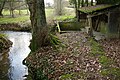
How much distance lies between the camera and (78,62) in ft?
46.6

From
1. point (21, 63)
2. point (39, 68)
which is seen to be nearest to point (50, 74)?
point (39, 68)

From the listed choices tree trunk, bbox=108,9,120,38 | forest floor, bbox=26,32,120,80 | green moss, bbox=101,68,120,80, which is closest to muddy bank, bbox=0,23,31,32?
tree trunk, bbox=108,9,120,38

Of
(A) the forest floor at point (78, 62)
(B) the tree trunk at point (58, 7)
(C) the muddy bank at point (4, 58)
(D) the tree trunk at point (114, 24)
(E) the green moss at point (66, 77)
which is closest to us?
(E) the green moss at point (66, 77)

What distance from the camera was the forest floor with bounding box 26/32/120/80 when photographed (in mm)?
12062

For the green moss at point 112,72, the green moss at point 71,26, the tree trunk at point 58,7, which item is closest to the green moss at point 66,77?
the green moss at point 112,72

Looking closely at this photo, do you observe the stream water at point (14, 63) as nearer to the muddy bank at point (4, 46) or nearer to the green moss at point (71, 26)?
the muddy bank at point (4, 46)

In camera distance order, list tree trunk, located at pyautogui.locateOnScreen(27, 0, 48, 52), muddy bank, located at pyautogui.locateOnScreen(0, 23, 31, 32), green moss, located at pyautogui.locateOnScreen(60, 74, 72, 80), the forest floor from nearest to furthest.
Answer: green moss, located at pyautogui.locateOnScreen(60, 74, 72, 80)
the forest floor
tree trunk, located at pyautogui.locateOnScreen(27, 0, 48, 52)
muddy bank, located at pyautogui.locateOnScreen(0, 23, 31, 32)

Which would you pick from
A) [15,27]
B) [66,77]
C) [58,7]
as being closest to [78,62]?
[66,77]

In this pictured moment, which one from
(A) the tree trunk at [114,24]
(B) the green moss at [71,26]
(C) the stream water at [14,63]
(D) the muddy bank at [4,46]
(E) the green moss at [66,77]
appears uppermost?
(A) the tree trunk at [114,24]

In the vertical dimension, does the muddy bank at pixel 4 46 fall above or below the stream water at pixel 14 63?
above

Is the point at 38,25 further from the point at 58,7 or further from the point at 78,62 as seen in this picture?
the point at 58,7

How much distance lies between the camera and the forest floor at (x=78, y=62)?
39.6 ft

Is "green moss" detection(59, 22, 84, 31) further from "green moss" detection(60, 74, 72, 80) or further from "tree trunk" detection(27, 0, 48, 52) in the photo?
"green moss" detection(60, 74, 72, 80)

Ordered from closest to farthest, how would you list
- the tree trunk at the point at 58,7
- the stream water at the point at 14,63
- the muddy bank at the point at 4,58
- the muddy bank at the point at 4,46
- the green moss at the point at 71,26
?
the stream water at the point at 14,63 < the muddy bank at the point at 4,58 < the muddy bank at the point at 4,46 < the green moss at the point at 71,26 < the tree trunk at the point at 58,7
